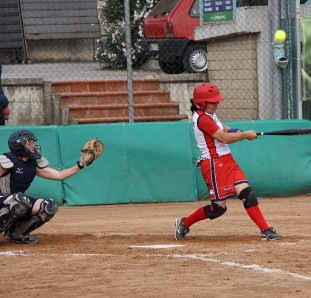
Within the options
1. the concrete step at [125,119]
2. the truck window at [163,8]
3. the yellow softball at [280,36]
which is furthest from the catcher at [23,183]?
the truck window at [163,8]

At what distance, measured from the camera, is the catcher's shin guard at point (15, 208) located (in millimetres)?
9930

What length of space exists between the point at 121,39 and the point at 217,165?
1267 centimetres

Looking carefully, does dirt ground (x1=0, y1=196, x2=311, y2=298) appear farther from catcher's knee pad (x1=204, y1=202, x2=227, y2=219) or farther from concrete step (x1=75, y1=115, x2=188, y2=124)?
concrete step (x1=75, y1=115, x2=188, y2=124)

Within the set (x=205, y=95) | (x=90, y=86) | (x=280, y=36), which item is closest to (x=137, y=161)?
(x=280, y=36)

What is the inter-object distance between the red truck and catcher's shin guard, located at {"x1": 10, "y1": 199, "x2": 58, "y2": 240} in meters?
8.80

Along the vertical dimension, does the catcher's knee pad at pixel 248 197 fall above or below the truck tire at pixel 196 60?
below

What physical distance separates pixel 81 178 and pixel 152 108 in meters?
3.13

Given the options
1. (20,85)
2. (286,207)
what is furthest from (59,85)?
(286,207)

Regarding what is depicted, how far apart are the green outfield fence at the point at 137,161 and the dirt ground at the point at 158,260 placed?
1596 millimetres

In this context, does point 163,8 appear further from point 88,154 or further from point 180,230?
point 180,230

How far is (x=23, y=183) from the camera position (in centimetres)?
1026

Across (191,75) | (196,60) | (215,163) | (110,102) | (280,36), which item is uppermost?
(280,36)

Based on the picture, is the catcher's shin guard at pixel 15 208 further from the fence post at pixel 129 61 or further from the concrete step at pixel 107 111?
the concrete step at pixel 107 111

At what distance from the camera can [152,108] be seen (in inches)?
666
